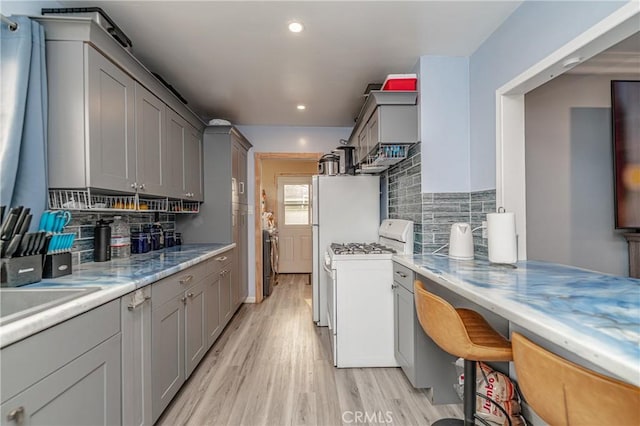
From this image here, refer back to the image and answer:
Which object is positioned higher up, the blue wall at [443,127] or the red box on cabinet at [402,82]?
the red box on cabinet at [402,82]

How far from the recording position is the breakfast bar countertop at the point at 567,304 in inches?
26.5

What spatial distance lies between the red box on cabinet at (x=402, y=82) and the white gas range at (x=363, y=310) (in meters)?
1.34

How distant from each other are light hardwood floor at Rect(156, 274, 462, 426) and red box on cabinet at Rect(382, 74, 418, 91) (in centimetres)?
223

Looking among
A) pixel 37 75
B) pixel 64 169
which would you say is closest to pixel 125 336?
pixel 64 169

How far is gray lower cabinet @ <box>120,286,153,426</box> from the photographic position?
1.37m

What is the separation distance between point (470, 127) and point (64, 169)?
2.66 metres

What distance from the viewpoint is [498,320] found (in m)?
1.92

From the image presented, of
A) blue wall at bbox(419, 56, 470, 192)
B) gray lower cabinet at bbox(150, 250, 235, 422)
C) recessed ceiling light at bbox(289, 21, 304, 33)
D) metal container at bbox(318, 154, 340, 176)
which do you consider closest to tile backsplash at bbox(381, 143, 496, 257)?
blue wall at bbox(419, 56, 470, 192)

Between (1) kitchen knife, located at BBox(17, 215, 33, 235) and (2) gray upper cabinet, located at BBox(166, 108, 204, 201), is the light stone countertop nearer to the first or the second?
(1) kitchen knife, located at BBox(17, 215, 33, 235)

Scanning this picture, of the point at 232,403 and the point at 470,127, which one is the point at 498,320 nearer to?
the point at 470,127

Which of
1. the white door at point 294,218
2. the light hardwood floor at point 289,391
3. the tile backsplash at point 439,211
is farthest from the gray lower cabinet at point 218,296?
the white door at point 294,218

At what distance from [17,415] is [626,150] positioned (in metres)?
3.53

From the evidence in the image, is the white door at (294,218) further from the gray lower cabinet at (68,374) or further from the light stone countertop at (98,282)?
the gray lower cabinet at (68,374)

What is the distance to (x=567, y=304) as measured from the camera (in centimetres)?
97
